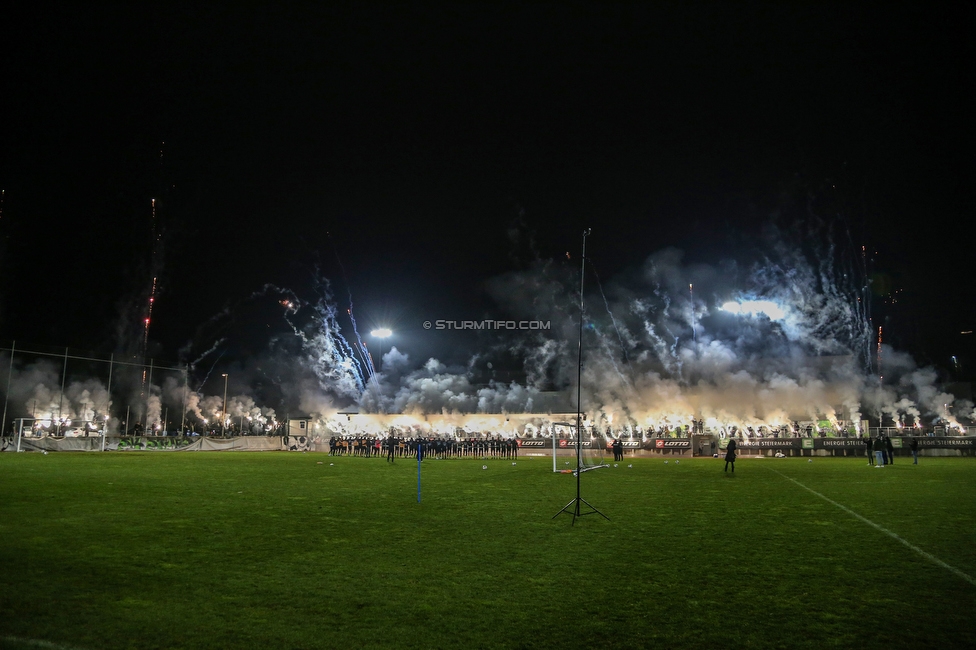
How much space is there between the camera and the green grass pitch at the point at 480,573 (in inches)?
194

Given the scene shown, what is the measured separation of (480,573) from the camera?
6891 mm

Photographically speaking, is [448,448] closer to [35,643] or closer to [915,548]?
[915,548]

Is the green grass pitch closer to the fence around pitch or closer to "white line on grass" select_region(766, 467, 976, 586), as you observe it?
"white line on grass" select_region(766, 467, 976, 586)

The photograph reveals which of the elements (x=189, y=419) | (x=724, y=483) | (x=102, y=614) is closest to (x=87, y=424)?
(x=189, y=419)

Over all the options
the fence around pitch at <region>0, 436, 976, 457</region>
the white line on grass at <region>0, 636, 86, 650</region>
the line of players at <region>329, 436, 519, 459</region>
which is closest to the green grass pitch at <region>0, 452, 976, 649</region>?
the white line on grass at <region>0, 636, 86, 650</region>

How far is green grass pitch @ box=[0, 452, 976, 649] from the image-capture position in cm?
494

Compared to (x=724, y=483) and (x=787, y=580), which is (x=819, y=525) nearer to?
(x=787, y=580)

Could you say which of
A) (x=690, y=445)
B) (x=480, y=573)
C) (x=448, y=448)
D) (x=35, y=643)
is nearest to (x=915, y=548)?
(x=480, y=573)

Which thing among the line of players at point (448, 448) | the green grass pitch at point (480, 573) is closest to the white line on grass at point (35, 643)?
the green grass pitch at point (480, 573)

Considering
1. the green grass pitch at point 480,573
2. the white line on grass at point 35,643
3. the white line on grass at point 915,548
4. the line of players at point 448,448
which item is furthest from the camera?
the line of players at point 448,448

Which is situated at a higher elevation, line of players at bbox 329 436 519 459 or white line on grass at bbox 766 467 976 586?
white line on grass at bbox 766 467 976 586

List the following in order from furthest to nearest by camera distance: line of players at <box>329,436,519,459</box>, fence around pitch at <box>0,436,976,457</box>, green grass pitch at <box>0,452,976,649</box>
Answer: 1. fence around pitch at <box>0,436,976,457</box>
2. line of players at <box>329,436,519,459</box>
3. green grass pitch at <box>0,452,976,649</box>

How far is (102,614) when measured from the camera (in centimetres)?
534

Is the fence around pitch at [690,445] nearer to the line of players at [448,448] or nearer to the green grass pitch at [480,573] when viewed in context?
the line of players at [448,448]
